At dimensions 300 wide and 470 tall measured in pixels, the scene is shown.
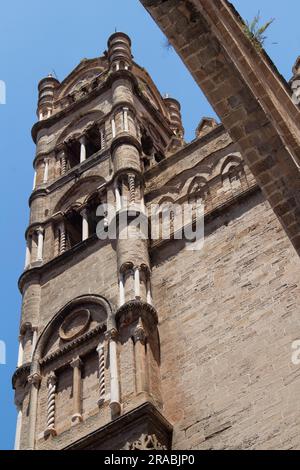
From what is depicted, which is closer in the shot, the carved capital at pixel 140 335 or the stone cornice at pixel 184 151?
the carved capital at pixel 140 335

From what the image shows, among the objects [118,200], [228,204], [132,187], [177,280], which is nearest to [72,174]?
[132,187]

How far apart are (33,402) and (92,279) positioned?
312 centimetres

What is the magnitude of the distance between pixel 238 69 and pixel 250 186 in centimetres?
920

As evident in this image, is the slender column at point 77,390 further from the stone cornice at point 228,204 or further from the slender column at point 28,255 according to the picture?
the slender column at point 28,255

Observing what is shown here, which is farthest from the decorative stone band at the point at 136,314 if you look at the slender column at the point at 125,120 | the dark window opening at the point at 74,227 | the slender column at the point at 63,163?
the slender column at the point at 63,163

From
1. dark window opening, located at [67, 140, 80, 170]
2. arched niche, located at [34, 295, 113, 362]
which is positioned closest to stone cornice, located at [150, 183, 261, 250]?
arched niche, located at [34, 295, 113, 362]

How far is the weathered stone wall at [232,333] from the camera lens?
13664mm

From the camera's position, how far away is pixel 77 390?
634 inches

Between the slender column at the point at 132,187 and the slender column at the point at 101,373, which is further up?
the slender column at the point at 132,187

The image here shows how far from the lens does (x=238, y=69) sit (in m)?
9.21

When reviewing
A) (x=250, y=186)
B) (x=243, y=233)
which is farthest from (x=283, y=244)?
(x=250, y=186)

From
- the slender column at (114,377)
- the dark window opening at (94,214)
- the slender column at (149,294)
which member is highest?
the dark window opening at (94,214)

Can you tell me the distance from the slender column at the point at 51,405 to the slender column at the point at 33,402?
0.79ft
